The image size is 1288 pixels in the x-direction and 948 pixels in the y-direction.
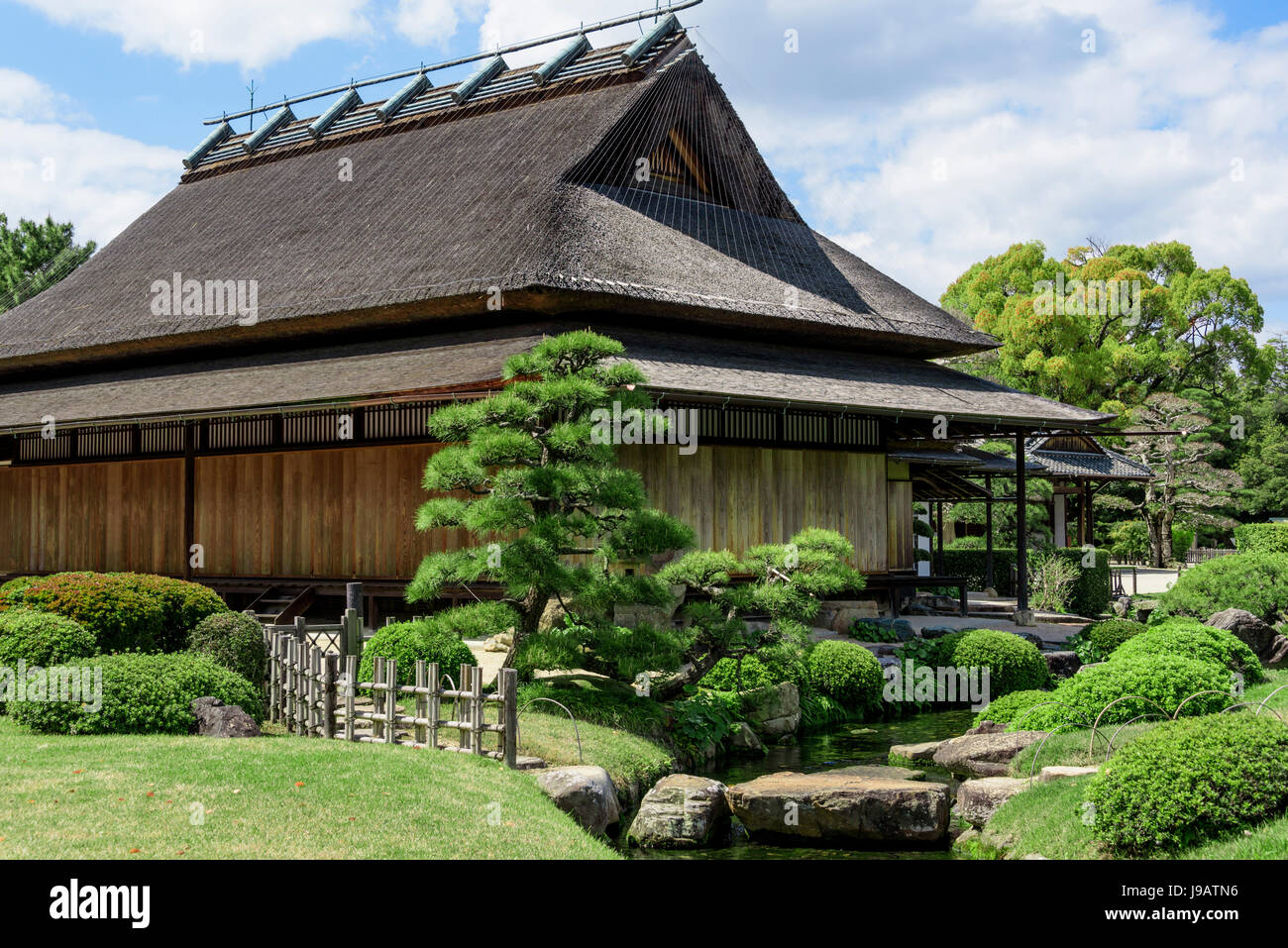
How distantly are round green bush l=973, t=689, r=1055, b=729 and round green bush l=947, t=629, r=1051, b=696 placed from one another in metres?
2.69

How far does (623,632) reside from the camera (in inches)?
533

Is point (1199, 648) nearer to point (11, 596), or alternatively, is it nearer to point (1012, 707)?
point (1012, 707)

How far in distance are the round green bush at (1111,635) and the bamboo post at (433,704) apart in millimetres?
11282

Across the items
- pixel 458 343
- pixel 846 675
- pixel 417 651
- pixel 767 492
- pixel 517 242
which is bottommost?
pixel 846 675

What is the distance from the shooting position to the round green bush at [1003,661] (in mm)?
16891

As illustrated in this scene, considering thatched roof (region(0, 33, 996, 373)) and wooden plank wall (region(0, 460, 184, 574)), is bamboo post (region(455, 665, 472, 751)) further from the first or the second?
wooden plank wall (region(0, 460, 184, 574))

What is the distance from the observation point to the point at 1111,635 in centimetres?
1855

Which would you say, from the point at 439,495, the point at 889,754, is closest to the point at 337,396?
the point at 439,495

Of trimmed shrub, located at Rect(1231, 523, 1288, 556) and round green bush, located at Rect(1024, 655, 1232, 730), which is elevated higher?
trimmed shrub, located at Rect(1231, 523, 1288, 556)

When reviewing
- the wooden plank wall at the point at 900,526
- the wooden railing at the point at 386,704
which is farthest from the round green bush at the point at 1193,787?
the wooden plank wall at the point at 900,526

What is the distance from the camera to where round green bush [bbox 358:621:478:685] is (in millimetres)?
12969

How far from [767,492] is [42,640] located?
11390mm

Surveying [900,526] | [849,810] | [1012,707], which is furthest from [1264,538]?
[849,810]

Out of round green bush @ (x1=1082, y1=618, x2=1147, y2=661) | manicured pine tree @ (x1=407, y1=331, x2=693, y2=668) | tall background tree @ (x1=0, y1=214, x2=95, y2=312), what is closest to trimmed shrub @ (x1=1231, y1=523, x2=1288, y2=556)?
round green bush @ (x1=1082, y1=618, x2=1147, y2=661)
